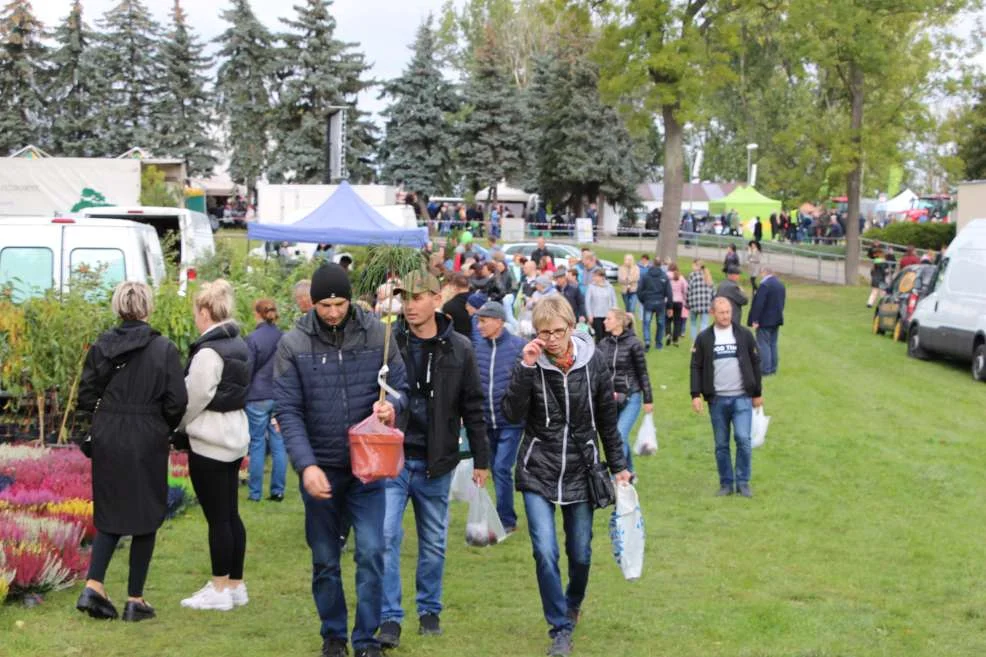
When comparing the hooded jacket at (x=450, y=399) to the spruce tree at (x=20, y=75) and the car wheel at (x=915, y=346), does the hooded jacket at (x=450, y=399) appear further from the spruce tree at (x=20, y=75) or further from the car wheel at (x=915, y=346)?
the spruce tree at (x=20, y=75)

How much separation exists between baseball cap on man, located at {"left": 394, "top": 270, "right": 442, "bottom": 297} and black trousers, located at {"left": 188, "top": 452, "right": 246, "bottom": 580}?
1.51 metres

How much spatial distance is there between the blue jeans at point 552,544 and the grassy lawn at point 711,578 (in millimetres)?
274

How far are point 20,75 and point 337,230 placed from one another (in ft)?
139

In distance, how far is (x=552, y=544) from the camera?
6.61m

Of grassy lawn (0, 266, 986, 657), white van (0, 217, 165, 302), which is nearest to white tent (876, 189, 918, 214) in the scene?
grassy lawn (0, 266, 986, 657)

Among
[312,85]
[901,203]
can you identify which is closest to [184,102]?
[312,85]

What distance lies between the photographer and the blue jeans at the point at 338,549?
6.10 m

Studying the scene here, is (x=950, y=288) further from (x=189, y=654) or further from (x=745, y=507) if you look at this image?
(x=189, y=654)

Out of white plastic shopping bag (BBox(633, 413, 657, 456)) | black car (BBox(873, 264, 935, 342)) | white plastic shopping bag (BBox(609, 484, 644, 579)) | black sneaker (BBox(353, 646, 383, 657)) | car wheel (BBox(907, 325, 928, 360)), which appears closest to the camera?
black sneaker (BBox(353, 646, 383, 657))

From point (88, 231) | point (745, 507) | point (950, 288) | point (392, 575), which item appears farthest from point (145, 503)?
point (950, 288)

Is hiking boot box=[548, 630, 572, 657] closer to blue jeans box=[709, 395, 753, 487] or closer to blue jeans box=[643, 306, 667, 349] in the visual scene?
blue jeans box=[709, 395, 753, 487]

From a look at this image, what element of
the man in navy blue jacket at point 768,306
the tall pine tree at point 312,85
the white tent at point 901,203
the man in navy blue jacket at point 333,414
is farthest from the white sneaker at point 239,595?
the white tent at point 901,203

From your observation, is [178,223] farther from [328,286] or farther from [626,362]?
[328,286]

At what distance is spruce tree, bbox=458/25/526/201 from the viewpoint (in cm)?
6225
